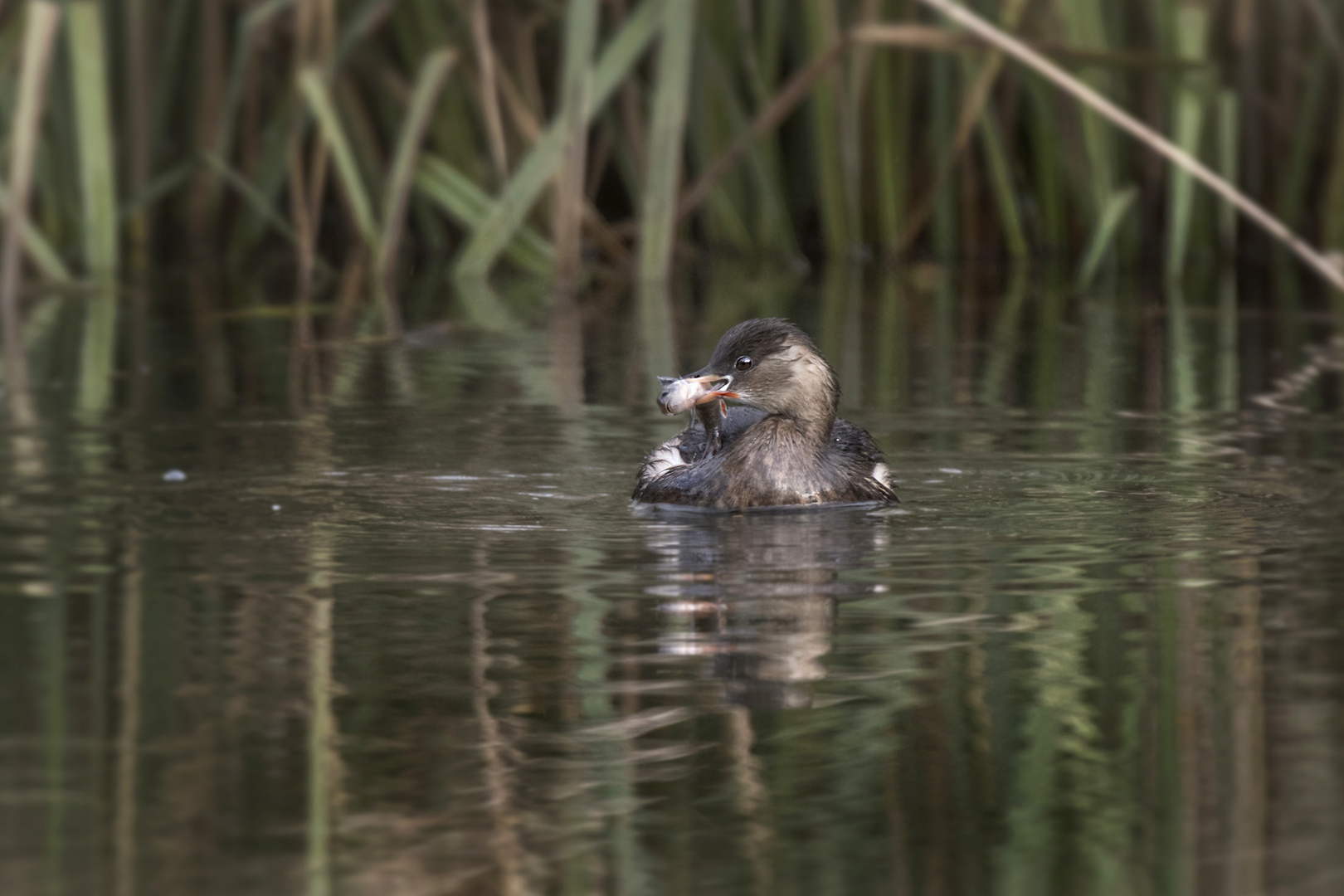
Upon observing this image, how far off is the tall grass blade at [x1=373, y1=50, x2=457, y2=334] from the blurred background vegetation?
0.02m

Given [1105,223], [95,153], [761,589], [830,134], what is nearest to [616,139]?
[830,134]

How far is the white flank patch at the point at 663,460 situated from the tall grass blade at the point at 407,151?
4.00 meters

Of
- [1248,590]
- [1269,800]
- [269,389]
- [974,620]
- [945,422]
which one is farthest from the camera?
[269,389]

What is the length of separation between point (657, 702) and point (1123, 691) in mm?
777

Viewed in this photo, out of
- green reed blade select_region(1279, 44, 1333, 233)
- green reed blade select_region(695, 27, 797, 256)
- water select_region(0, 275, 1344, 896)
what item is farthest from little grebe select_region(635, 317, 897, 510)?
green reed blade select_region(1279, 44, 1333, 233)

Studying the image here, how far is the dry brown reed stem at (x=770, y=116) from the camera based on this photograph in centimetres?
1080

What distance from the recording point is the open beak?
20.5 ft

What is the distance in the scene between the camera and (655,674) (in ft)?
13.2

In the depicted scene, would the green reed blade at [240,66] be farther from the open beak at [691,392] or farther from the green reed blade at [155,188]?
the open beak at [691,392]

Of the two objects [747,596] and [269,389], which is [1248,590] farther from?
[269,389]

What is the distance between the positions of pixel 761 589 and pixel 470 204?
6536 mm

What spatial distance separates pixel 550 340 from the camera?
1013 centimetres

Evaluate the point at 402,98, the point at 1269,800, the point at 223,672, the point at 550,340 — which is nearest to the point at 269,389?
the point at 550,340

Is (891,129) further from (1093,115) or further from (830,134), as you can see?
(1093,115)
